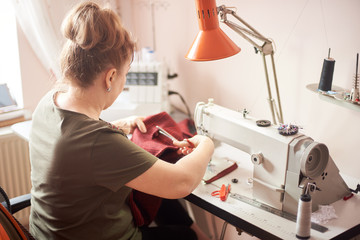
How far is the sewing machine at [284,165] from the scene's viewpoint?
1283mm

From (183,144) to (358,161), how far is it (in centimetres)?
69

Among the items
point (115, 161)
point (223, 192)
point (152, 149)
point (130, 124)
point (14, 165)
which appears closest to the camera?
point (115, 161)

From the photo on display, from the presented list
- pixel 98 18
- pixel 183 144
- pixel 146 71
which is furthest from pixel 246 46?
pixel 98 18

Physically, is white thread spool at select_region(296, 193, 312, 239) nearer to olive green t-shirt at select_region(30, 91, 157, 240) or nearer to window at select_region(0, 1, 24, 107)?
olive green t-shirt at select_region(30, 91, 157, 240)

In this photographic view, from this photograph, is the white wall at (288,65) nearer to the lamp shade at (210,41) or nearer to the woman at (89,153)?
the lamp shade at (210,41)

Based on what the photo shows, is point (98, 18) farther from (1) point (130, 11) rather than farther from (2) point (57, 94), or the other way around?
(1) point (130, 11)

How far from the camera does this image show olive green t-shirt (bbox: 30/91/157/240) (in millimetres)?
1120

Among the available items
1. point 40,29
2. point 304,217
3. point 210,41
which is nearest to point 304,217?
point 304,217

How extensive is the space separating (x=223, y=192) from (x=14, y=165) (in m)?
1.39

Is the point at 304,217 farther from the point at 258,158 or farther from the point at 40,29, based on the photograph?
the point at 40,29

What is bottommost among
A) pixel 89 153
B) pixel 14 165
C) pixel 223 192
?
pixel 14 165

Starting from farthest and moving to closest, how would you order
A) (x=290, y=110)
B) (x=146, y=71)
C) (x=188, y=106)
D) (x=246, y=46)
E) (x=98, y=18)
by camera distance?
(x=188, y=106)
(x=146, y=71)
(x=246, y=46)
(x=290, y=110)
(x=98, y=18)

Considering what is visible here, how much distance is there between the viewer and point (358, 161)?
160cm

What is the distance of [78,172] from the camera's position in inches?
44.8
